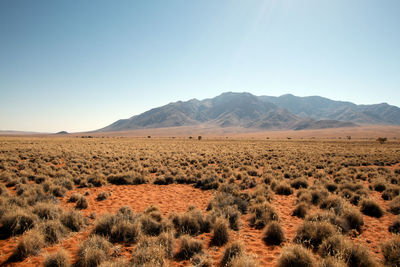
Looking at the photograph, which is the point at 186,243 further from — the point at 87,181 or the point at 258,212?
the point at 87,181

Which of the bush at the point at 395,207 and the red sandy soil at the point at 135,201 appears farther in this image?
the bush at the point at 395,207

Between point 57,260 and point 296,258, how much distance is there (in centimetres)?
524

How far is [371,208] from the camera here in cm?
784

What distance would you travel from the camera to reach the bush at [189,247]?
500cm

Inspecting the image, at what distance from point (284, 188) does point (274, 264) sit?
701 centimetres

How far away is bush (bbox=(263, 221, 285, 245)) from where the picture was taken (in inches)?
227

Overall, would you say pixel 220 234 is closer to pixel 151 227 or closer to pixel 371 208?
pixel 151 227

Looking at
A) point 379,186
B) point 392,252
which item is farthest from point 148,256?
point 379,186

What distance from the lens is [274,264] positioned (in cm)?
459

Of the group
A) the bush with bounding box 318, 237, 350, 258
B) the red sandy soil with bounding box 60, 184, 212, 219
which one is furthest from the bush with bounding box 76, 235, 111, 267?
the bush with bounding box 318, 237, 350, 258

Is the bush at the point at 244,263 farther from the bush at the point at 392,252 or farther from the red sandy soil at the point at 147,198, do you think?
the red sandy soil at the point at 147,198

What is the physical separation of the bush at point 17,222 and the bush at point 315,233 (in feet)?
26.2

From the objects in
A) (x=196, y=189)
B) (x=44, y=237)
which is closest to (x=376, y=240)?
(x=196, y=189)

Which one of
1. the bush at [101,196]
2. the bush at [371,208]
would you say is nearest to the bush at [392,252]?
the bush at [371,208]
